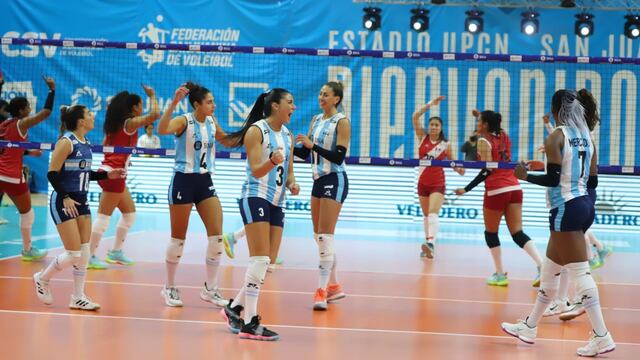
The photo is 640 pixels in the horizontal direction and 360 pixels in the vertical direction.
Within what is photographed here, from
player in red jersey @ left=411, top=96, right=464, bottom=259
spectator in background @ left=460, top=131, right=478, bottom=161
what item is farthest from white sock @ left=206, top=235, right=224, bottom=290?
spectator in background @ left=460, top=131, right=478, bottom=161

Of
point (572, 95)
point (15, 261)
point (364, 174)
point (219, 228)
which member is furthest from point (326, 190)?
point (364, 174)

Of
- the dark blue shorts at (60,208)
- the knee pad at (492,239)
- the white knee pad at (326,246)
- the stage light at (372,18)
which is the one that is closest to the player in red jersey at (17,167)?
the dark blue shorts at (60,208)

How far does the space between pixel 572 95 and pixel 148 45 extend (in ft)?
17.8

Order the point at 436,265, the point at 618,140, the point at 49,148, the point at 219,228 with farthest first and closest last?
1. the point at 618,140
2. the point at 436,265
3. the point at 49,148
4. the point at 219,228

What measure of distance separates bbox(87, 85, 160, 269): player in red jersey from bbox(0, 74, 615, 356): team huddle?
0.05 feet

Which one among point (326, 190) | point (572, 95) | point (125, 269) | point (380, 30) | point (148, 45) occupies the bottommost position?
point (125, 269)

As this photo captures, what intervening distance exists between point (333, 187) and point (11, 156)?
4.61 meters

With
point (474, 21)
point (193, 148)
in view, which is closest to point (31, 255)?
point (193, 148)

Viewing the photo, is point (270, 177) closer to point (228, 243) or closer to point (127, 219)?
point (228, 243)

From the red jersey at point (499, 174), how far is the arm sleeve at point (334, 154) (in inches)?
93.0

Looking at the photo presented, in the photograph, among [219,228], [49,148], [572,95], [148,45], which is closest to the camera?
[572,95]

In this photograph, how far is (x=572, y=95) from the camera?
6438 mm

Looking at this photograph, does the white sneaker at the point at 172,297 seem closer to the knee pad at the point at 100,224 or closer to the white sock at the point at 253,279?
the white sock at the point at 253,279

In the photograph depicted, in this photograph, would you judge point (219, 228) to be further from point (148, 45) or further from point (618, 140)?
point (618, 140)
